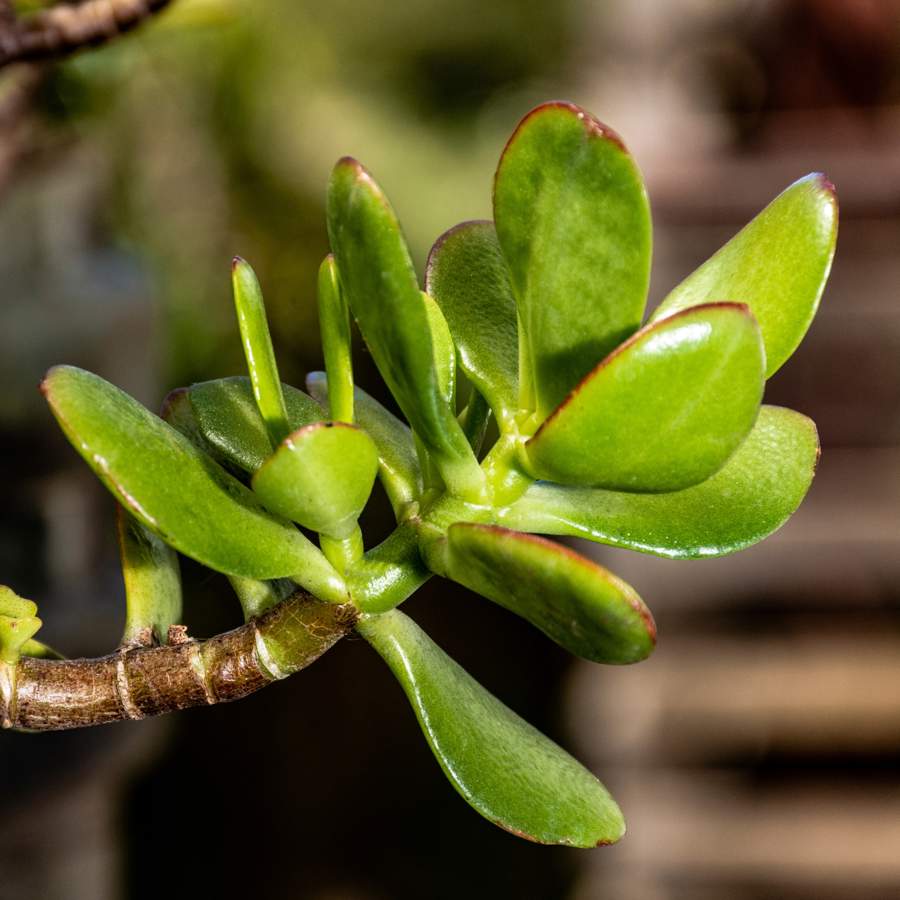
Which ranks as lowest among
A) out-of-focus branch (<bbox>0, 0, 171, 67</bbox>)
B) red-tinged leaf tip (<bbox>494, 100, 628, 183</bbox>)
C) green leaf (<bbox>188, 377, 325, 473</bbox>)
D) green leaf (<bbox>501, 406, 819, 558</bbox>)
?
green leaf (<bbox>501, 406, 819, 558</bbox>)

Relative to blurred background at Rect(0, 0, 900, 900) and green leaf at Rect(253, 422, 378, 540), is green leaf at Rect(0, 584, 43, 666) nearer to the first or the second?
green leaf at Rect(253, 422, 378, 540)

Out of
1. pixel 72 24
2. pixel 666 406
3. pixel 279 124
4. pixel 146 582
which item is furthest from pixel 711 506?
pixel 279 124

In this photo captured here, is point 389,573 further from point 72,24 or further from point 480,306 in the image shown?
point 72,24

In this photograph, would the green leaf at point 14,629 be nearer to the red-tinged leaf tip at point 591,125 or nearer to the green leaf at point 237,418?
the green leaf at point 237,418

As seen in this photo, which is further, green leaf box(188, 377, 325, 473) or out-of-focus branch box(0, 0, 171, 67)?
out-of-focus branch box(0, 0, 171, 67)

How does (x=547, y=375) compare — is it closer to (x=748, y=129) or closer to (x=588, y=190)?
(x=588, y=190)

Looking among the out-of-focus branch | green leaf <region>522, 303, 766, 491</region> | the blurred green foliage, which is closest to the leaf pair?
green leaf <region>522, 303, 766, 491</region>
